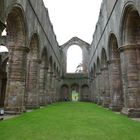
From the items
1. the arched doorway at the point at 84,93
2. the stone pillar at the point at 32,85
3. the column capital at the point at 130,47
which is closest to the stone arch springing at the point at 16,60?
the stone pillar at the point at 32,85

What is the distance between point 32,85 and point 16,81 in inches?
147

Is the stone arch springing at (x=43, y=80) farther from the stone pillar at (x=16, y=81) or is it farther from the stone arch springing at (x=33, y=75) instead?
the stone pillar at (x=16, y=81)

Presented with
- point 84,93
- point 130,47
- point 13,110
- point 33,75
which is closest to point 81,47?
point 84,93

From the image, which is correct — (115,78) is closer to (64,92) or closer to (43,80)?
(43,80)

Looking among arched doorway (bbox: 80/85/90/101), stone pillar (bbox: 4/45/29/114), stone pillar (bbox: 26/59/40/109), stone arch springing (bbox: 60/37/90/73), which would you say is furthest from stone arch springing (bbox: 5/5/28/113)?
stone arch springing (bbox: 60/37/90/73)

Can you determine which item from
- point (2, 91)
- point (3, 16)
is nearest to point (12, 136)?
point (3, 16)

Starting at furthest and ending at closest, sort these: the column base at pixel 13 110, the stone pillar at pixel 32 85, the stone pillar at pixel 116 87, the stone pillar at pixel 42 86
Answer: the stone pillar at pixel 42 86
the stone pillar at pixel 32 85
the stone pillar at pixel 116 87
the column base at pixel 13 110

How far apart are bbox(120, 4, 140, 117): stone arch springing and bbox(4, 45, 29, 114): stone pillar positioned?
5639mm

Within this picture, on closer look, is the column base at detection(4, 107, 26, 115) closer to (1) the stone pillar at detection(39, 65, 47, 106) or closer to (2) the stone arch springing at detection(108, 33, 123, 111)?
(2) the stone arch springing at detection(108, 33, 123, 111)

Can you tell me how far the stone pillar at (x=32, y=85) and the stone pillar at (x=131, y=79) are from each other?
6872 mm

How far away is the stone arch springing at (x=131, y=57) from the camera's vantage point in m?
8.30

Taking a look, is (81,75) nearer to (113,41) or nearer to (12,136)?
(113,41)

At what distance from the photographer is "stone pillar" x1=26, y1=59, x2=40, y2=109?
1262cm

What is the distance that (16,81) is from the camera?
9156 mm
